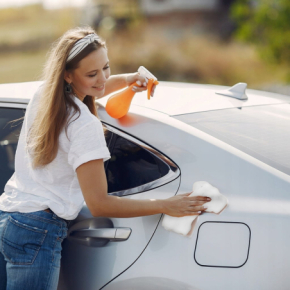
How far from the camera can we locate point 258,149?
182cm

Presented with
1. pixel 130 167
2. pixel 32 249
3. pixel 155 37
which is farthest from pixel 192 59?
pixel 32 249

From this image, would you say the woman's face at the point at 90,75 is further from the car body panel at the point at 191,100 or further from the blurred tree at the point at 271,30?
the blurred tree at the point at 271,30

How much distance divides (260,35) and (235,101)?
35.7 feet

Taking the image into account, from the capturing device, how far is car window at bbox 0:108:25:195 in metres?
2.37

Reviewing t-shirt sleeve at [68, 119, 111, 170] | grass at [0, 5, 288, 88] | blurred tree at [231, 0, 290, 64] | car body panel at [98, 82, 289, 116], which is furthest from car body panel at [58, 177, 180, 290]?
grass at [0, 5, 288, 88]

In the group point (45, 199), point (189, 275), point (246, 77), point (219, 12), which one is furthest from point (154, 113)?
point (219, 12)

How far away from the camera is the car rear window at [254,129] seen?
1795 mm

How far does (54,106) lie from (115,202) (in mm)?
452

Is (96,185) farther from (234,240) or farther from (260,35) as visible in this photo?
(260,35)

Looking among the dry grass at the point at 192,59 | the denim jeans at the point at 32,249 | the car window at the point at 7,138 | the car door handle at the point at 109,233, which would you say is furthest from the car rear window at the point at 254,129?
the dry grass at the point at 192,59

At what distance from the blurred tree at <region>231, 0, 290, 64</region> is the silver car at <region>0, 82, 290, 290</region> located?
32.6 ft

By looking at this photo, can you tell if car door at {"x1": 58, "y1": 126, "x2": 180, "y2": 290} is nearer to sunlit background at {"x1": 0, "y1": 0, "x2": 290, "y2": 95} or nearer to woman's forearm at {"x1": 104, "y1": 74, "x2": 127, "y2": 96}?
woman's forearm at {"x1": 104, "y1": 74, "x2": 127, "y2": 96}

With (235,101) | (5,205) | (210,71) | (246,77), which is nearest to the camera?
(5,205)

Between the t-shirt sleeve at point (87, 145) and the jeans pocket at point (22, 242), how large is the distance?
340mm
